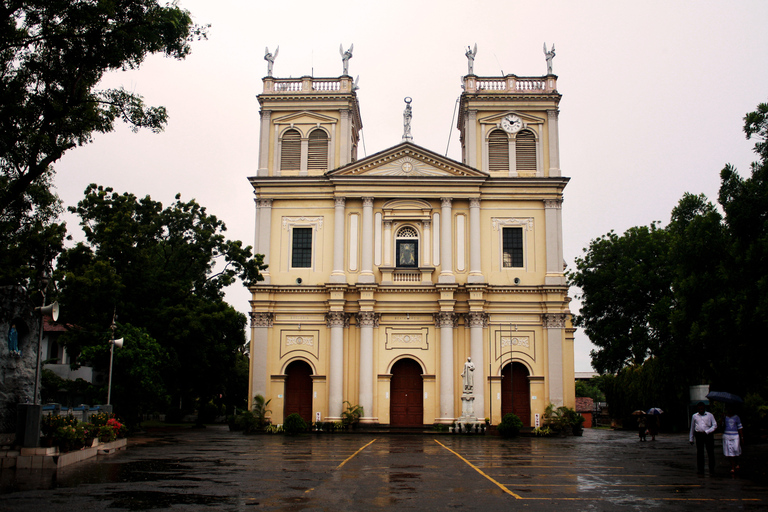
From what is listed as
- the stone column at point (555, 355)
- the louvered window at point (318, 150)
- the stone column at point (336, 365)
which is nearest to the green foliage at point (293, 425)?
the stone column at point (336, 365)

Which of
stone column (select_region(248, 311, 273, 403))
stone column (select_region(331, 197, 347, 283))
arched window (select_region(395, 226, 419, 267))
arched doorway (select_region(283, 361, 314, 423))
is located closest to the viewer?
stone column (select_region(248, 311, 273, 403))

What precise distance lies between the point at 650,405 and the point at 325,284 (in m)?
22.0

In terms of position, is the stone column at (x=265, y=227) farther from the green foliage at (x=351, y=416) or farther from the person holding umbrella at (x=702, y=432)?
Answer: the person holding umbrella at (x=702, y=432)

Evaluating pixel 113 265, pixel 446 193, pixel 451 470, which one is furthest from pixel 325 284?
pixel 451 470

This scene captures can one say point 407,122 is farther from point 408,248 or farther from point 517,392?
point 517,392

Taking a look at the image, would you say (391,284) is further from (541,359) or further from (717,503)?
(717,503)

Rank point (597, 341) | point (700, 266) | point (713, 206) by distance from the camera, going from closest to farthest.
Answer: point (700, 266)
point (713, 206)
point (597, 341)

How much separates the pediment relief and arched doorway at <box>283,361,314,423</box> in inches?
711

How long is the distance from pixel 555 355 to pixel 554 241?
6486mm

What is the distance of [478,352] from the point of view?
129 ft

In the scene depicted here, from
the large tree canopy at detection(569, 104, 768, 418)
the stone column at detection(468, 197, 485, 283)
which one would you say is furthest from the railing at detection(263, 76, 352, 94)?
the large tree canopy at detection(569, 104, 768, 418)

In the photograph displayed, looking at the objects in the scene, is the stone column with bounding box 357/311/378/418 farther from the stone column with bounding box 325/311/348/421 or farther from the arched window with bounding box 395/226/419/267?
the arched window with bounding box 395/226/419/267

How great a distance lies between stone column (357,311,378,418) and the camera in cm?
3869

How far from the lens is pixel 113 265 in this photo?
105 ft
